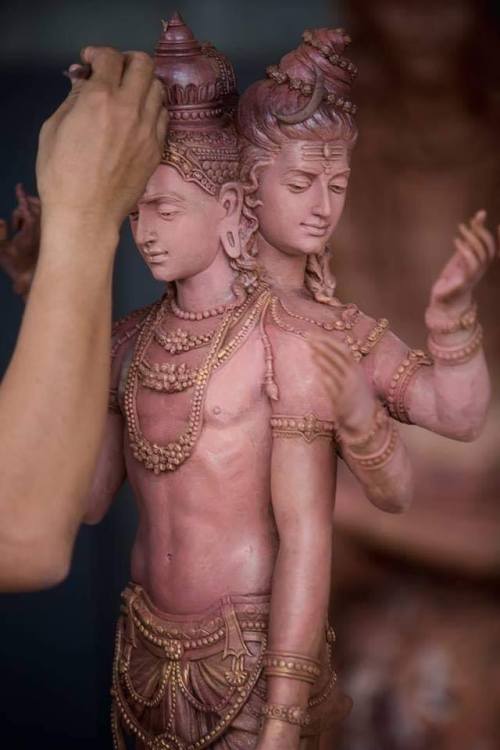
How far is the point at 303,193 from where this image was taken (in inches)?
91.9

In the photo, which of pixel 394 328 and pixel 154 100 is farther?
pixel 394 328

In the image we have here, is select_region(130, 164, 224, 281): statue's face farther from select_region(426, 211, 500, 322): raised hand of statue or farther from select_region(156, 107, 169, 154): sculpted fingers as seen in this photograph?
select_region(426, 211, 500, 322): raised hand of statue

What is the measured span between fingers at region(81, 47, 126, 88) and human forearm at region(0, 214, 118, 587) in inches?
9.1

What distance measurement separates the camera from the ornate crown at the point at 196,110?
2326mm

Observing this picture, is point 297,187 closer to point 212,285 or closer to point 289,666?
point 212,285

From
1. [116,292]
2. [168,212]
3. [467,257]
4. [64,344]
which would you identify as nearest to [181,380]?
[168,212]

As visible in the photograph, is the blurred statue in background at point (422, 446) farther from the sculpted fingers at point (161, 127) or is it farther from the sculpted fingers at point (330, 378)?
the sculpted fingers at point (330, 378)

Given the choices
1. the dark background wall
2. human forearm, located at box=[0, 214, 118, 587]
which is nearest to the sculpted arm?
human forearm, located at box=[0, 214, 118, 587]

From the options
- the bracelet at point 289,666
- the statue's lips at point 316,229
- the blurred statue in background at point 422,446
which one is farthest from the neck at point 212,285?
the blurred statue in background at point 422,446

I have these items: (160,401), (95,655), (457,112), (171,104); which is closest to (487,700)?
(95,655)

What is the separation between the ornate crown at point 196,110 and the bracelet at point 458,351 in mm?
Result: 368

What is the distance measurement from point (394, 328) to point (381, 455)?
118 centimetres

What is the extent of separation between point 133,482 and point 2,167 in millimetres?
973

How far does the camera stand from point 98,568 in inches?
133
